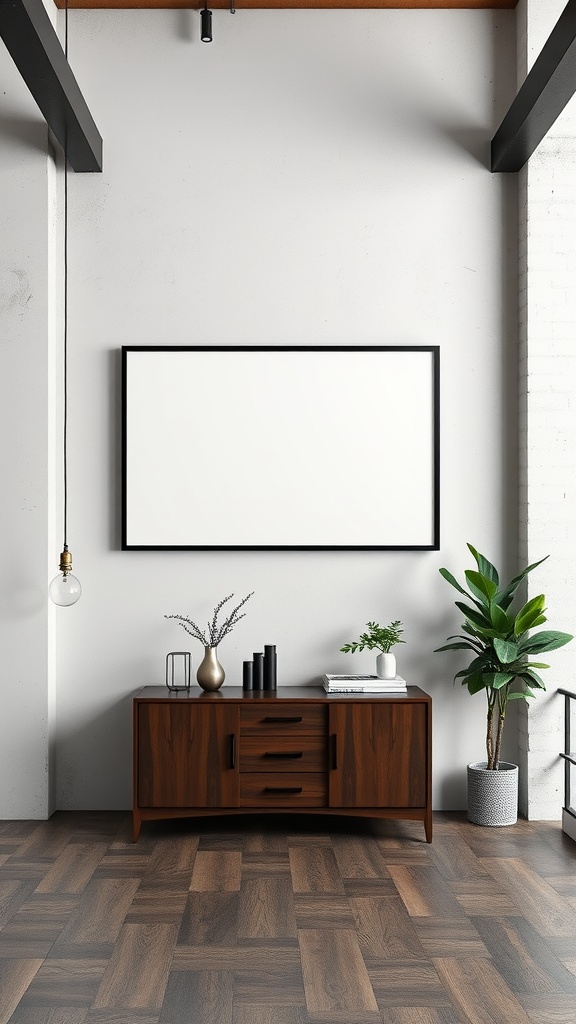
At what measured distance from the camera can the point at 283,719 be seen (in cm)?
399

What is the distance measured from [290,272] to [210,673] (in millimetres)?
1903

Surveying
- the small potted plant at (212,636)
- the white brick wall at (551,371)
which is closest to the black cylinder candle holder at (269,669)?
the small potted plant at (212,636)

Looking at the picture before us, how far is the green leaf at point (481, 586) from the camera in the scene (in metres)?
4.14

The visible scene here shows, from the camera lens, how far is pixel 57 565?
174 inches

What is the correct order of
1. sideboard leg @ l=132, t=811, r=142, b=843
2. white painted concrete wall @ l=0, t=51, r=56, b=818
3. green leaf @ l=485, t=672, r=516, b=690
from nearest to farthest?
1. sideboard leg @ l=132, t=811, r=142, b=843
2. green leaf @ l=485, t=672, r=516, b=690
3. white painted concrete wall @ l=0, t=51, r=56, b=818

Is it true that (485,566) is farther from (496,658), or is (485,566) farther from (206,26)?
(206,26)

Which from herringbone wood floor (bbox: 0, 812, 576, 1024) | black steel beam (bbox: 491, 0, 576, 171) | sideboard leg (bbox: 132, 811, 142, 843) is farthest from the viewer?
sideboard leg (bbox: 132, 811, 142, 843)

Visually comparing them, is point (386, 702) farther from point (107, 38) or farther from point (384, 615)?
point (107, 38)

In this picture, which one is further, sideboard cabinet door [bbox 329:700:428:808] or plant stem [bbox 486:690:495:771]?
plant stem [bbox 486:690:495:771]

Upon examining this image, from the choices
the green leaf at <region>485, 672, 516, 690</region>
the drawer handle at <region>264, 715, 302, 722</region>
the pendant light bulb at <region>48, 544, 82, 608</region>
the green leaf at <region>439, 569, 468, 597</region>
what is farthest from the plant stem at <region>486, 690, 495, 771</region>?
the pendant light bulb at <region>48, 544, 82, 608</region>

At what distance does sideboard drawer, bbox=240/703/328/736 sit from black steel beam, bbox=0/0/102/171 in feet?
8.41

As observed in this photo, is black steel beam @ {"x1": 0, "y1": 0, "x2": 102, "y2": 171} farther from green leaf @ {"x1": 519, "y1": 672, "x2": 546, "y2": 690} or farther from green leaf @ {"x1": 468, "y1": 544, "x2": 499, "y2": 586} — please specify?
green leaf @ {"x1": 519, "y1": 672, "x2": 546, "y2": 690}

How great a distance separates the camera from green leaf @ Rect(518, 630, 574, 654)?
4.10 meters

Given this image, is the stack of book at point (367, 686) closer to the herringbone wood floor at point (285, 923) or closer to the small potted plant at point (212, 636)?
the small potted plant at point (212, 636)
